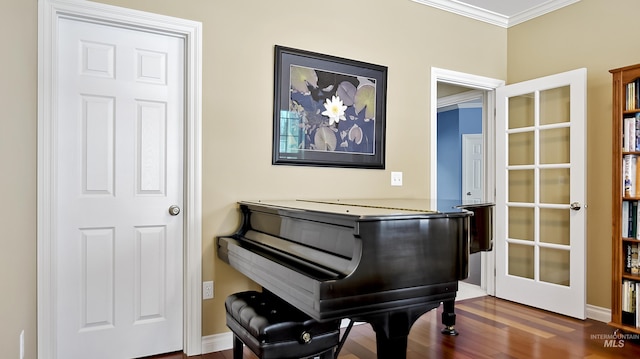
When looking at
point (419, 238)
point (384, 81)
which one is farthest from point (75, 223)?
point (384, 81)

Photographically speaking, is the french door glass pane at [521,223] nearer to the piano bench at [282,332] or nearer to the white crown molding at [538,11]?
the white crown molding at [538,11]

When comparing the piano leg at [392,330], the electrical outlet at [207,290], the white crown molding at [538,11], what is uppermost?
the white crown molding at [538,11]

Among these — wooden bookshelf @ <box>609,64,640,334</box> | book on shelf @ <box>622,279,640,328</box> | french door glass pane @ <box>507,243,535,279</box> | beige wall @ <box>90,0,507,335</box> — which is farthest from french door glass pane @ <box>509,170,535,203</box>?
book on shelf @ <box>622,279,640,328</box>

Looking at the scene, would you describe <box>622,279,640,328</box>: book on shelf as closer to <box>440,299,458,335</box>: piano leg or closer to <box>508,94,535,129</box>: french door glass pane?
<box>440,299,458,335</box>: piano leg

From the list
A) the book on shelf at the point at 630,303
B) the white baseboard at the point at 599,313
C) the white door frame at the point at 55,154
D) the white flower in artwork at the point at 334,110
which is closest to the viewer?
the white door frame at the point at 55,154

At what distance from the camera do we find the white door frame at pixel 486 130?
12.2ft

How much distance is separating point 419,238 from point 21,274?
1818 mm

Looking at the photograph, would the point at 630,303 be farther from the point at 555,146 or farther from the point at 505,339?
the point at 555,146

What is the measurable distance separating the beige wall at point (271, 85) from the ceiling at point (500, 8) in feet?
0.22

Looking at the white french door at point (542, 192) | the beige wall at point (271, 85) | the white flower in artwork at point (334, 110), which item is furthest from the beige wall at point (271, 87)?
the white french door at point (542, 192)

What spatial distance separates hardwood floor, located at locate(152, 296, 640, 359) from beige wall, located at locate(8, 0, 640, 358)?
1.47 feet

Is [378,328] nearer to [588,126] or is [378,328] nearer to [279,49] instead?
[279,49]

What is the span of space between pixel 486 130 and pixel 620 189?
1.47 metres

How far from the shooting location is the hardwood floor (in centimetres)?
267
